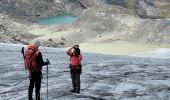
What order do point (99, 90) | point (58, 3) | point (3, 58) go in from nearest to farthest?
point (99, 90) → point (3, 58) → point (58, 3)

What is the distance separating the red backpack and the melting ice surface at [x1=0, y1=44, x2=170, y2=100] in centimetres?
301

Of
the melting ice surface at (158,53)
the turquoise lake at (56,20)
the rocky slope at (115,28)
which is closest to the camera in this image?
the melting ice surface at (158,53)

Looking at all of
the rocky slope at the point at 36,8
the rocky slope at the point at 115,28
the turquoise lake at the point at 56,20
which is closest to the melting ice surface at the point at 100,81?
the rocky slope at the point at 115,28

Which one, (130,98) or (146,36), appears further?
(146,36)

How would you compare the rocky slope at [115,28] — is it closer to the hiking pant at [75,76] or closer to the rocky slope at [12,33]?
the rocky slope at [12,33]

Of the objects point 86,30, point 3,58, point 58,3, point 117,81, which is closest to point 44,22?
point 58,3

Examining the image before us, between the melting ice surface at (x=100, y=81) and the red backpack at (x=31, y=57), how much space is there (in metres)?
3.01

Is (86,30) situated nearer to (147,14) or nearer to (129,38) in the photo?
(129,38)

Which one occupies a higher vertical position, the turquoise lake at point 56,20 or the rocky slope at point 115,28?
the turquoise lake at point 56,20

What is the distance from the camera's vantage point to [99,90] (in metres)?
21.2

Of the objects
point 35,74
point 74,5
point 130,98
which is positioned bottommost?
point 130,98

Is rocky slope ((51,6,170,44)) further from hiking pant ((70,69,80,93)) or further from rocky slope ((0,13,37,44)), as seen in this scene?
hiking pant ((70,69,80,93))

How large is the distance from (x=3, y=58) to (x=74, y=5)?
303 ft

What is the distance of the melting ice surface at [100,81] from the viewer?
65.9 feet
